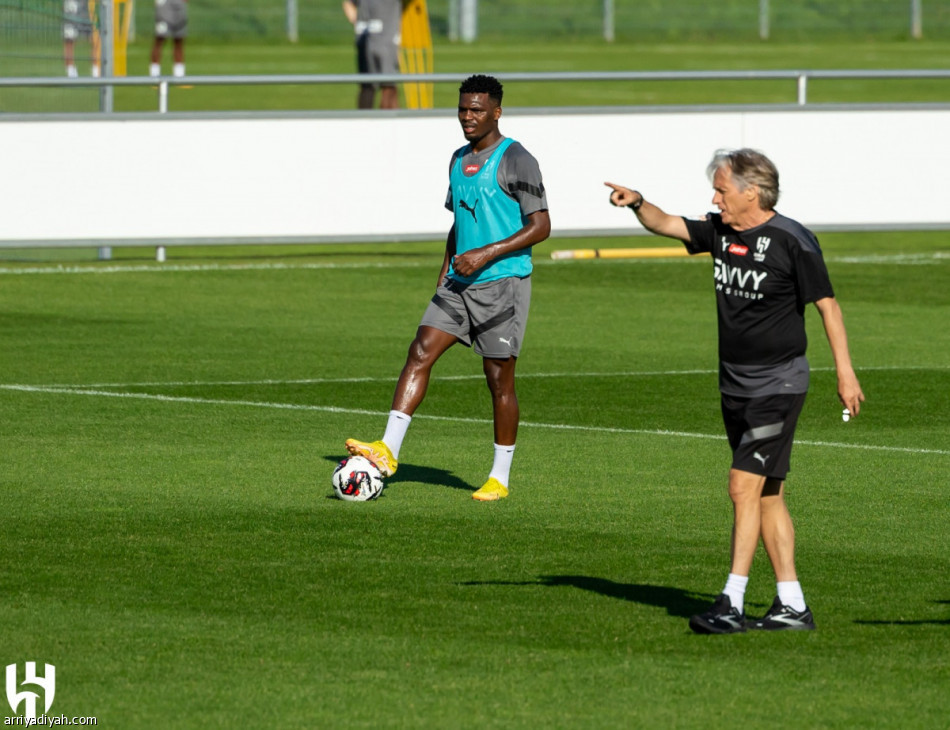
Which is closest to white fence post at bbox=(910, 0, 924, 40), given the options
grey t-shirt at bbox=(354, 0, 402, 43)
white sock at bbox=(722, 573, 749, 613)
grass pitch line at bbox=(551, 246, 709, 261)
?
grey t-shirt at bbox=(354, 0, 402, 43)

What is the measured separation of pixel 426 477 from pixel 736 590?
3.67 m

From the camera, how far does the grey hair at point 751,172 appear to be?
24.3 ft

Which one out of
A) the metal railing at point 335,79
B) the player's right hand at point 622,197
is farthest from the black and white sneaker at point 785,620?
the metal railing at point 335,79

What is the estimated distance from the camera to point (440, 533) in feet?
30.9

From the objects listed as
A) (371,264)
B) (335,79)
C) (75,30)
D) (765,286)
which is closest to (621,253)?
(371,264)

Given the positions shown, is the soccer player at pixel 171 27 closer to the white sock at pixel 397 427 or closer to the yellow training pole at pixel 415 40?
the yellow training pole at pixel 415 40

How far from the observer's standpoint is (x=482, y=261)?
10.1m

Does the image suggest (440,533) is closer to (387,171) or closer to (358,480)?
(358,480)

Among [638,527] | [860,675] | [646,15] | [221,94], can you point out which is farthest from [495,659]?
[646,15]

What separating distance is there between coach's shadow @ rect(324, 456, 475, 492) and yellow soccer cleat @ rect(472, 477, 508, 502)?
0.25 meters

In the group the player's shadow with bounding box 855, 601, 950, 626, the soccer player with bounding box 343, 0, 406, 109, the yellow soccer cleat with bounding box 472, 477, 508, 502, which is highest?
the soccer player with bounding box 343, 0, 406, 109

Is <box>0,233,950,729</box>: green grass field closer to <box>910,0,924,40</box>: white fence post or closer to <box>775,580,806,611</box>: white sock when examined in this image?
<box>775,580,806,611</box>: white sock

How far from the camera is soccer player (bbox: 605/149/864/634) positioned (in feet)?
24.5

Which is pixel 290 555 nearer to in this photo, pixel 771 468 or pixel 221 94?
pixel 771 468
